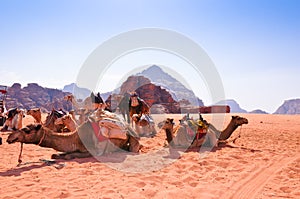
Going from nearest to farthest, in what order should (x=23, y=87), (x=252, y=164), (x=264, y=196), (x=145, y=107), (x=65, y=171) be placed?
(x=264, y=196), (x=65, y=171), (x=252, y=164), (x=145, y=107), (x=23, y=87)

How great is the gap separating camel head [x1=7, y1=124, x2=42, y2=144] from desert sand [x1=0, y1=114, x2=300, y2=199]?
2.10ft

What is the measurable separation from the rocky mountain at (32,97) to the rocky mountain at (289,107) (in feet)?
423

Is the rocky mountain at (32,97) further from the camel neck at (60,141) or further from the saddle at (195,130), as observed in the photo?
the camel neck at (60,141)

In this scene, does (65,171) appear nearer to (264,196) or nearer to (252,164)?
(264,196)

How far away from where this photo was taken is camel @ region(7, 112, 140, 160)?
19.2ft

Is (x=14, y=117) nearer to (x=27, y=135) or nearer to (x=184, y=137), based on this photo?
(x=27, y=135)

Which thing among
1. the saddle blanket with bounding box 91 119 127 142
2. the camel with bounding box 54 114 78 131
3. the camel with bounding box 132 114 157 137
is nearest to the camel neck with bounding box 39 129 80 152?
the saddle blanket with bounding box 91 119 127 142

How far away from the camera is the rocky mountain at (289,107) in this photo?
5856 inches

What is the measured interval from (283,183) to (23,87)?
126444 millimetres

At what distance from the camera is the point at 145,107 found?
42.0 ft

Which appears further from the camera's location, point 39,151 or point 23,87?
point 23,87

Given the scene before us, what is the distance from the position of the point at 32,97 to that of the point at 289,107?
480 feet

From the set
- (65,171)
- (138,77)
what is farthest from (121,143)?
(138,77)

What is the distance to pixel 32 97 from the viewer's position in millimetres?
111875
